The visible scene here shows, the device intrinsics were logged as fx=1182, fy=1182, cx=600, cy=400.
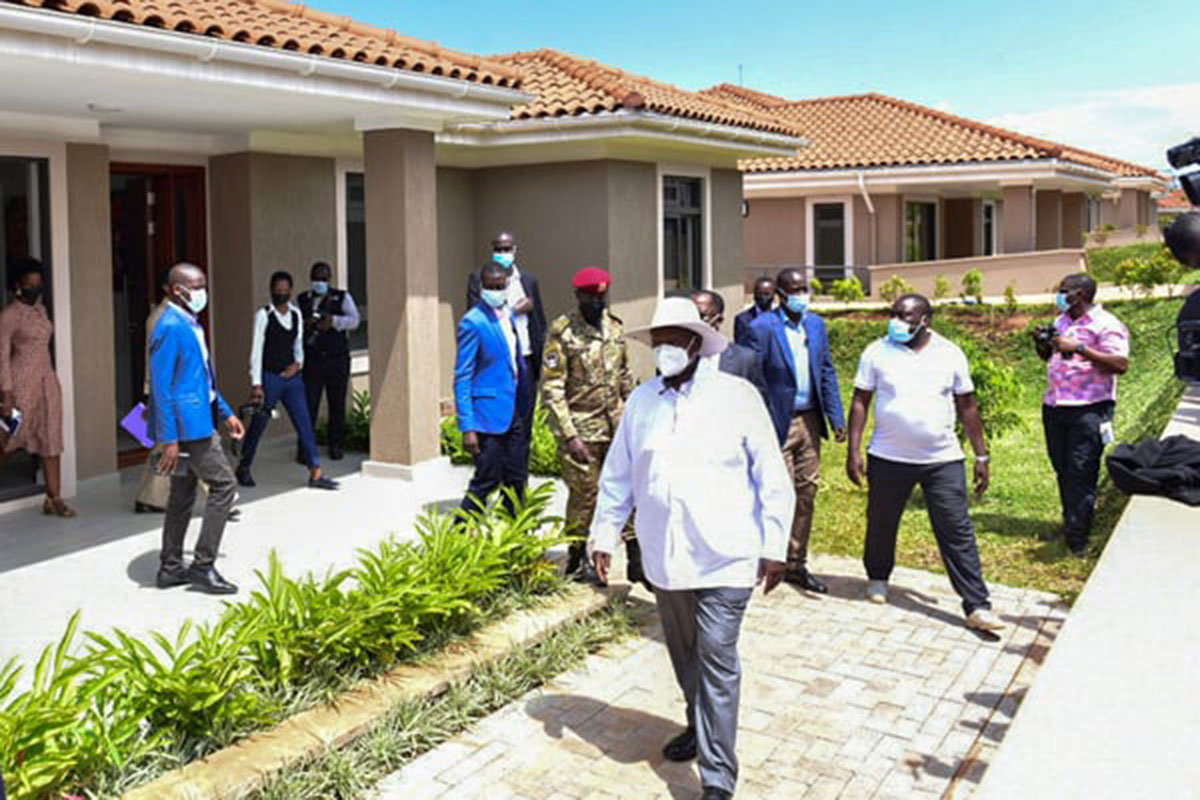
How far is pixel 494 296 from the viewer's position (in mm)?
7289

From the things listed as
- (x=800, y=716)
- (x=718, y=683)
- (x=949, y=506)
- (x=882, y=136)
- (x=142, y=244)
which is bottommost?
(x=800, y=716)

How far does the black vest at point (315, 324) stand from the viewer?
10.8m

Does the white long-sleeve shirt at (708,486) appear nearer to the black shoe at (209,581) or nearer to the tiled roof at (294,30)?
the black shoe at (209,581)

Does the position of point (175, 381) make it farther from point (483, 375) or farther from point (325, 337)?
point (325, 337)

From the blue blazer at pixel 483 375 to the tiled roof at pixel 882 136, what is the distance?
1653 centimetres

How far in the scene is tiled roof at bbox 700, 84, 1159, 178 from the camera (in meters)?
25.3

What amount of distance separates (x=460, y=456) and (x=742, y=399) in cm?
657

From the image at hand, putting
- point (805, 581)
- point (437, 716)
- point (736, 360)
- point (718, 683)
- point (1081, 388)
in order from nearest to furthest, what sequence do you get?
point (718, 683) → point (437, 716) → point (736, 360) → point (805, 581) → point (1081, 388)

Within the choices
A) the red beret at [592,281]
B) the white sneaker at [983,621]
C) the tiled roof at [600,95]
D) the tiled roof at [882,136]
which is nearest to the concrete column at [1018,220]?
the tiled roof at [882,136]

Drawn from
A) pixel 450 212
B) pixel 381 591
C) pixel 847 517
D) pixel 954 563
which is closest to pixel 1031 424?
pixel 847 517

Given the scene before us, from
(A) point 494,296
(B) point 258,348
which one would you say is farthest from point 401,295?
(A) point 494,296

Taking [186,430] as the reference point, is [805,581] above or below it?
below

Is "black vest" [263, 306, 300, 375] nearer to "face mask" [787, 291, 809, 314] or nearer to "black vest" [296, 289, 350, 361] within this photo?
"black vest" [296, 289, 350, 361]

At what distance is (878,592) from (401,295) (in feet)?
16.0
